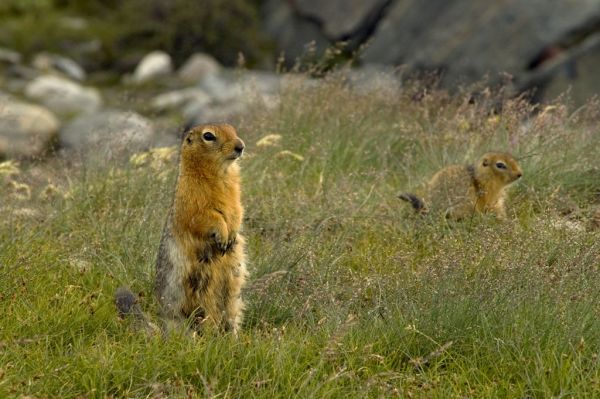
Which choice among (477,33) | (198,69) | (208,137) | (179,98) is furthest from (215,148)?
(198,69)

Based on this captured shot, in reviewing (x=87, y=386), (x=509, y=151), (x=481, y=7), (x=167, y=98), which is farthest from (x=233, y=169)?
(x=167, y=98)

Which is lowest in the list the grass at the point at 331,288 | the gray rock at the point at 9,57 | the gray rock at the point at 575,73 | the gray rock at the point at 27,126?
the grass at the point at 331,288

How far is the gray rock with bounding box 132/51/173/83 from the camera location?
20.6 metres

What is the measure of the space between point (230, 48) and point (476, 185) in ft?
47.6

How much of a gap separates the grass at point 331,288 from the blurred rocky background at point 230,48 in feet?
Result: 16.7

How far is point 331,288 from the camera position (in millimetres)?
5691

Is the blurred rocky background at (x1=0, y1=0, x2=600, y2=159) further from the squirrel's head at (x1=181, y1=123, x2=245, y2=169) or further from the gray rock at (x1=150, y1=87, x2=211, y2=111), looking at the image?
the squirrel's head at (x1=181, y1=123, x2=245, y2=169)

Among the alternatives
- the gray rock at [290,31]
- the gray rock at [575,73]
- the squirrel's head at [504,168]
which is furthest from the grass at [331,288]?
the gray rock at [290,31]

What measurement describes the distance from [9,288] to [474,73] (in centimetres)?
1165

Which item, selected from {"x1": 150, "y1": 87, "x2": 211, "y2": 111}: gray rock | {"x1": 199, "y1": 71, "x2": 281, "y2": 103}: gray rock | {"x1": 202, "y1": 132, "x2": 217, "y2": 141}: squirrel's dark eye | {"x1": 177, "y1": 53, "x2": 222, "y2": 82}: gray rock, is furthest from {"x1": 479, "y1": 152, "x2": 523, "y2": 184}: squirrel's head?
{"x1": 177, "y1": 53, "x2": 222, "y2": 82}: gray rock

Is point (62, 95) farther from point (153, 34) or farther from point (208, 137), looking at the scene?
point (208, 137)

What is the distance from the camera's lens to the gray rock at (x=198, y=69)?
2077cm

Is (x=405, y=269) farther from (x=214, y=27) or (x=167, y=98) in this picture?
(x=214, y=27)

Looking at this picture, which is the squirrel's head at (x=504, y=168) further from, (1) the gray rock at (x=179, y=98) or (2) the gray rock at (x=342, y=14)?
(2) the gray rock at (x=342, y=14)
